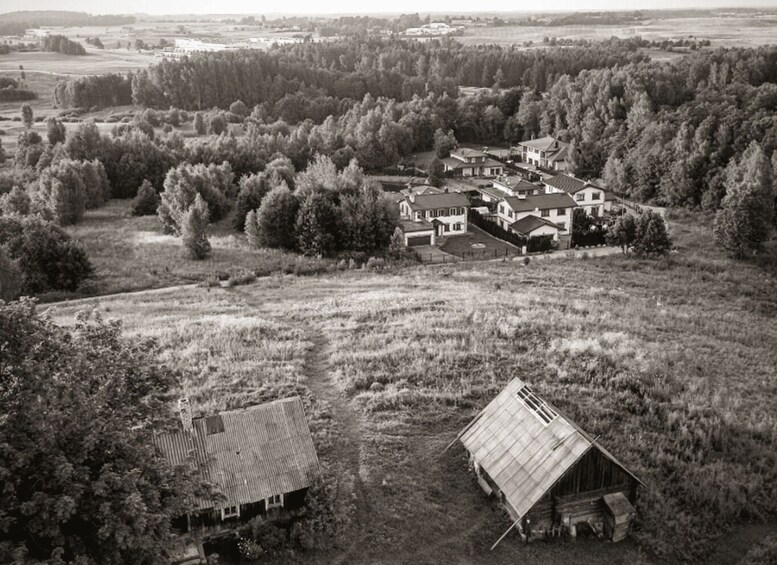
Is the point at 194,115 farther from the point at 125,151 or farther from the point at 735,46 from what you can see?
the point at 735,46

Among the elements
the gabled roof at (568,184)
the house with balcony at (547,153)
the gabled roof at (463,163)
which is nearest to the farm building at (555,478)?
the gabled roof at (568,184)

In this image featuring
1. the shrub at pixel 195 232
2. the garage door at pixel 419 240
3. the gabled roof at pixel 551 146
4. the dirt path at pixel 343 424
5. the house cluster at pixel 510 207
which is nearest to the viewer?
the dirt path at pixel 343 424

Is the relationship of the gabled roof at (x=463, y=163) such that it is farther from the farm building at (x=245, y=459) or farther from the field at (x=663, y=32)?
the farm building at (x=245, y=459)

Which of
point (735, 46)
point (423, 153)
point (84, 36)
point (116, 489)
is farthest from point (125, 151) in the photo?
point (735, 46)

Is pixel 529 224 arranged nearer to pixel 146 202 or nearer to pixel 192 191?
pixel 192 191

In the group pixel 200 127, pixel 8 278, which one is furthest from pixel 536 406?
pixel 200 127
